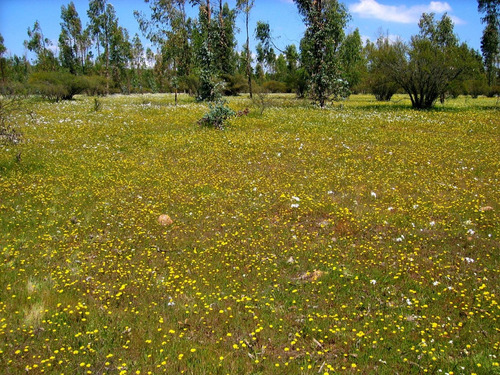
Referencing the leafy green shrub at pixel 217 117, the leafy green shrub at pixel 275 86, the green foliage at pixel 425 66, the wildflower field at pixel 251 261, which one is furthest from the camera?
the leafy green shrub at pixel 275 86

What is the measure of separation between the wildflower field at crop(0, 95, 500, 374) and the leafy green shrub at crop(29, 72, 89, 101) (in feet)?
77.0

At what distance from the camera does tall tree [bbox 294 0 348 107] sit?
1099 inches

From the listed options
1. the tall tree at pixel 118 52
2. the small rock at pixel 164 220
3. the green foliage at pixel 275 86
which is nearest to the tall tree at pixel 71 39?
the tall tree at pixel 118 52

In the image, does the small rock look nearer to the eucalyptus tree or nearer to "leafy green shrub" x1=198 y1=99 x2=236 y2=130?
"leafy green shrub" x1=198 y1=99 x2=236 y2=130

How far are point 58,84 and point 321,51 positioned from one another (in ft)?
81.5

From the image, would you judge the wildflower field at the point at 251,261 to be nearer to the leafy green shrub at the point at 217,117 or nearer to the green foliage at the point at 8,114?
the green foliage at the point at 8,114

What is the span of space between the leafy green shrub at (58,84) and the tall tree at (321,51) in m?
23.3

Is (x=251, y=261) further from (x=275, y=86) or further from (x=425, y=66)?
(x=275, y=86)

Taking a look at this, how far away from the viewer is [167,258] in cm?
698

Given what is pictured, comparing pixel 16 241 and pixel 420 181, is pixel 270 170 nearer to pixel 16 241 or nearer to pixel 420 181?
pixel 420 181

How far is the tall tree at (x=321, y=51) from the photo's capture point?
1099 inches

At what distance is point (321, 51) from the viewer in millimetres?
28219

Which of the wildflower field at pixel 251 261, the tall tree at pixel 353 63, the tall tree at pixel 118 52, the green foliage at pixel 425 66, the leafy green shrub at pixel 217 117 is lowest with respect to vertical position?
the wildflower field at pixel 251 261

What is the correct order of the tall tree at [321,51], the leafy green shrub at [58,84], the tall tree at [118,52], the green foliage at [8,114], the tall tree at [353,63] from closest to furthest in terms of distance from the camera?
the green foliage at [8,114]
the tall tree at [321,51]
the leafy green shrub at [58,84]
the tall tree at [353,63]
the tall tree at [118,52]
